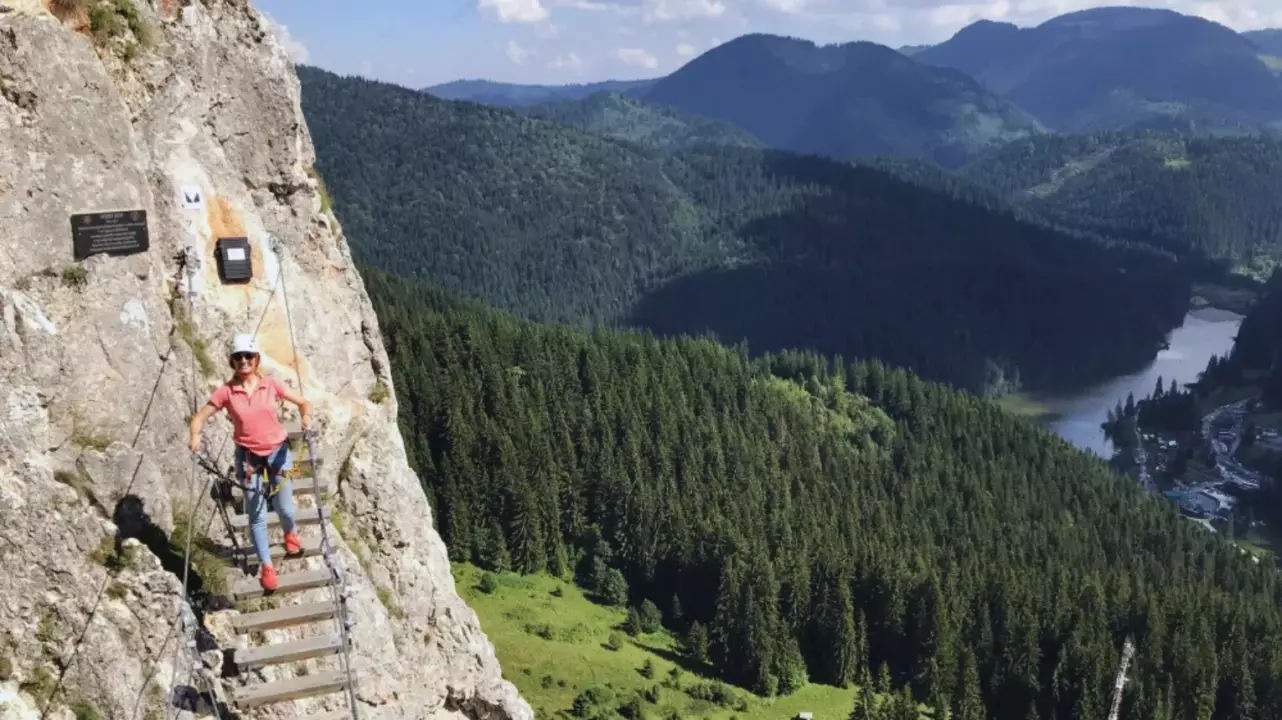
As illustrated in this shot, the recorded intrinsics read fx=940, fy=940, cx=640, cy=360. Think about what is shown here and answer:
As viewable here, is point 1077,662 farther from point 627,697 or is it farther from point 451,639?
point 451,639

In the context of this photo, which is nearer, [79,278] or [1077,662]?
[79,278]

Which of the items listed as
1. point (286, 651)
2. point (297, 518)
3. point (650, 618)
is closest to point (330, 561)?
point (286, 651)

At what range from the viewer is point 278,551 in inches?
734

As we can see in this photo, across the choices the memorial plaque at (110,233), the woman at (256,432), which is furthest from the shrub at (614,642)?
the memorial plaque at (110,233)

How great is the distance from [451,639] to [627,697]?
6361 cm

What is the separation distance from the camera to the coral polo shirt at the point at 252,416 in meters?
16.9

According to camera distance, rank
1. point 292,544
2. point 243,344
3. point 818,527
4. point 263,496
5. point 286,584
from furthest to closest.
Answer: point 818,527
point 292,544
point 286,584
point 263,496
point 243,344

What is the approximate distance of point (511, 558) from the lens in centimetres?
11175

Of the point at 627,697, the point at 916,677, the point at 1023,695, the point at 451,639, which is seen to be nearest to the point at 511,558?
the point at 627,697

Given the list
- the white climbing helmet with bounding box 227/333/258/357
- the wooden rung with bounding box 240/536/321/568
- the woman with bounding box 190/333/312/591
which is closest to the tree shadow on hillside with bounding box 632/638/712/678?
the wooden rung with bounding box 240/536/321/568

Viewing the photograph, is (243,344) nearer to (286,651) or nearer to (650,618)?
(286,651)

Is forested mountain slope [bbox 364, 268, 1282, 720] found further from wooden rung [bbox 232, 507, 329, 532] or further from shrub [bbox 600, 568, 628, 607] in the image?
wooden rung [bbox 232, 507, 329, 532]

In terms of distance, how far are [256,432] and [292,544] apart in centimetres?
255

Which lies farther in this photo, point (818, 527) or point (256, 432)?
point (818, 527)
